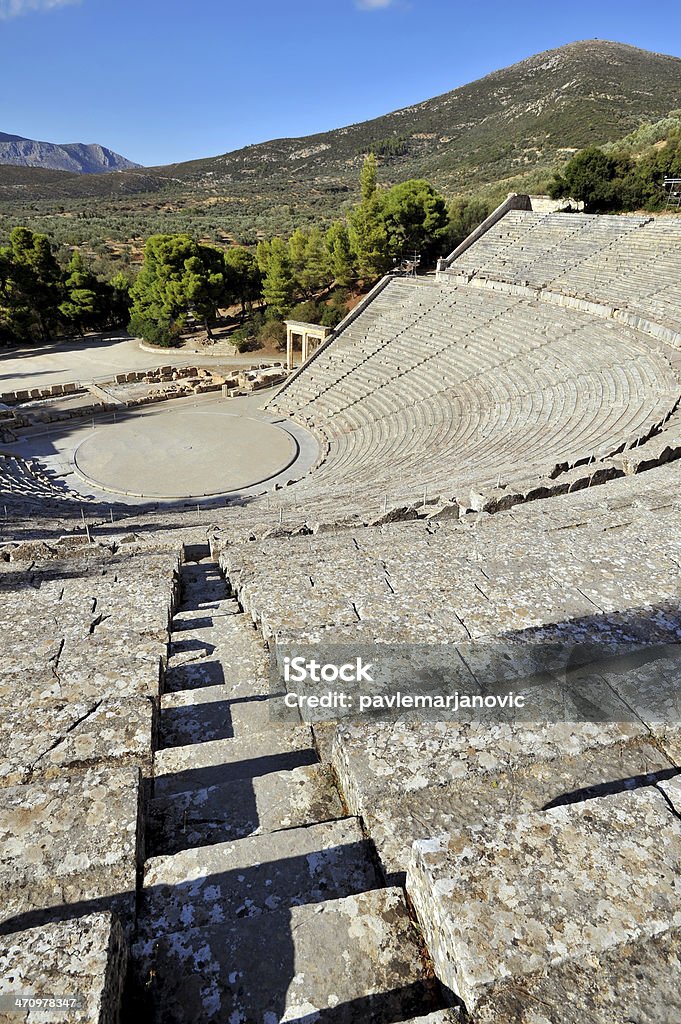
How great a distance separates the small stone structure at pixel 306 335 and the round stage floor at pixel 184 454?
653 centimetres

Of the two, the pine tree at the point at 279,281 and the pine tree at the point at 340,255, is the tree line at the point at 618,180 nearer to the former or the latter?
the pine tree at the point at 340,255

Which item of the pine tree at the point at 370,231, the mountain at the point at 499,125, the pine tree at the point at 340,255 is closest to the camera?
the pine tree at the point at 370,231

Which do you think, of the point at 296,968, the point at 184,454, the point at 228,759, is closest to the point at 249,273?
the point at 184,454

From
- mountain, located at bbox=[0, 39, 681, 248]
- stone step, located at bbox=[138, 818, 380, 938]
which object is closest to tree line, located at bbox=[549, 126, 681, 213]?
mountain, located at bbox=[0, 39, 681, 248]

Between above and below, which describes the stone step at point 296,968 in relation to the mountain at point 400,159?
below

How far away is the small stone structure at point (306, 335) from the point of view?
93.5 feet

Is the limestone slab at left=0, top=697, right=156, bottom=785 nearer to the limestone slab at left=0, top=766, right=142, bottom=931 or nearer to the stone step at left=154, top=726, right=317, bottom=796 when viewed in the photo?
the stone step at left=154, top=726, right=317, bottom=796

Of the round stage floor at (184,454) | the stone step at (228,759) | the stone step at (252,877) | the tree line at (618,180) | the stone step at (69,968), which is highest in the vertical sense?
the tree line at (618,180)

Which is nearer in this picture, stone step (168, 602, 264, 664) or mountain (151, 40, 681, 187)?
stone step (168, 602, 264, 664)

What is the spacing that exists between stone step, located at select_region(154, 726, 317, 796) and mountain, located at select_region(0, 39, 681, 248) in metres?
45.7

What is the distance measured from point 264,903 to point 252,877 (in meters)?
0.12

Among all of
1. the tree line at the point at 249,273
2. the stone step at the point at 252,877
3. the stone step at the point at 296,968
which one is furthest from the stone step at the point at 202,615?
the tree line at the point at 249,273

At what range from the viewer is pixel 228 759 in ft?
11.7

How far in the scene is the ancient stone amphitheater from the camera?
1.94 metres
